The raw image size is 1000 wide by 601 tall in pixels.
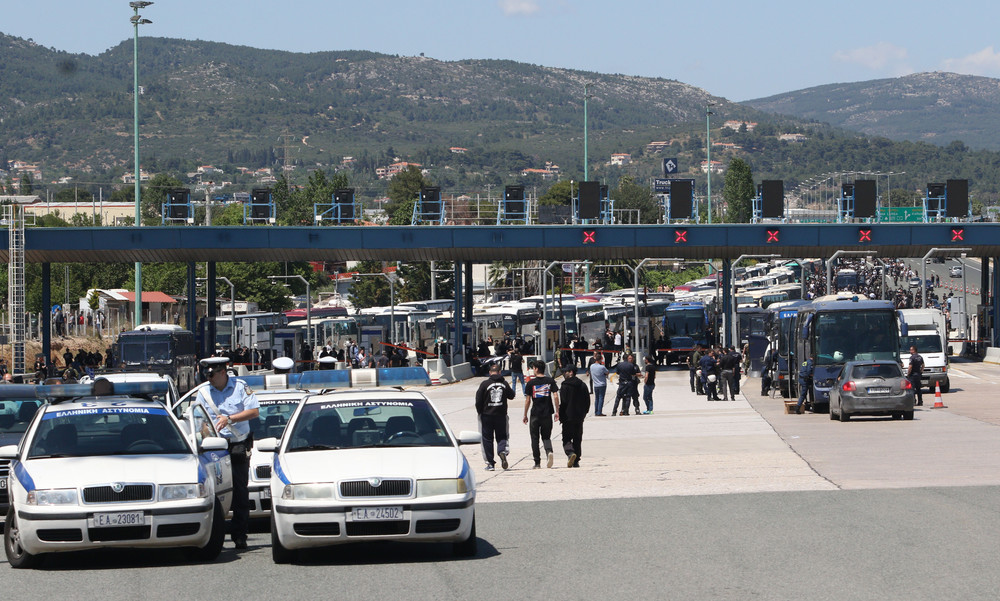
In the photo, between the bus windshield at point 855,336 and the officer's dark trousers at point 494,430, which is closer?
the officer's dark trousers at point 494,430

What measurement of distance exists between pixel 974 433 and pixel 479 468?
10.3 metres

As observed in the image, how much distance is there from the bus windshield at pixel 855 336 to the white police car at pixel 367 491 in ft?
80.7

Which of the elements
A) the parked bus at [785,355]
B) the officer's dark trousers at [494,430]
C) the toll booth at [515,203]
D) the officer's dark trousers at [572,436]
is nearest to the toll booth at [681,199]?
the toll booth at [515,203]

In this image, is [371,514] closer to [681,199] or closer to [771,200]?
[681,199]

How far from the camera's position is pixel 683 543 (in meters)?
12.9

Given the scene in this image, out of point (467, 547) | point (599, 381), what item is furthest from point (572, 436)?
point (599, 381)

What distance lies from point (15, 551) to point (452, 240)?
46.3 m

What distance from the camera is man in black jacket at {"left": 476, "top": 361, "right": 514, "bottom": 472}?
67.3ft

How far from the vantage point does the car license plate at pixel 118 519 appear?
37.2 ft

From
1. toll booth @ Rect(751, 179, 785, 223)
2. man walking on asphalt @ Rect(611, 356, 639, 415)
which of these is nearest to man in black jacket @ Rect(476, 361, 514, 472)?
man walking on asphalt @ Rect(611, 356, 639, 415)

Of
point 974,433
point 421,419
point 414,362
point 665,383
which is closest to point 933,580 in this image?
point 421,419

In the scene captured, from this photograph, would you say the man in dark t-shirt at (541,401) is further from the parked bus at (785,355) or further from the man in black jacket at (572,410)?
the parked bus at (785,355)

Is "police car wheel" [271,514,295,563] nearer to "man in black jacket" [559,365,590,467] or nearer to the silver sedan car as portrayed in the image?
"man in black jacket" [559,365,590,467]

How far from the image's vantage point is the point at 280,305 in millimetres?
112562
